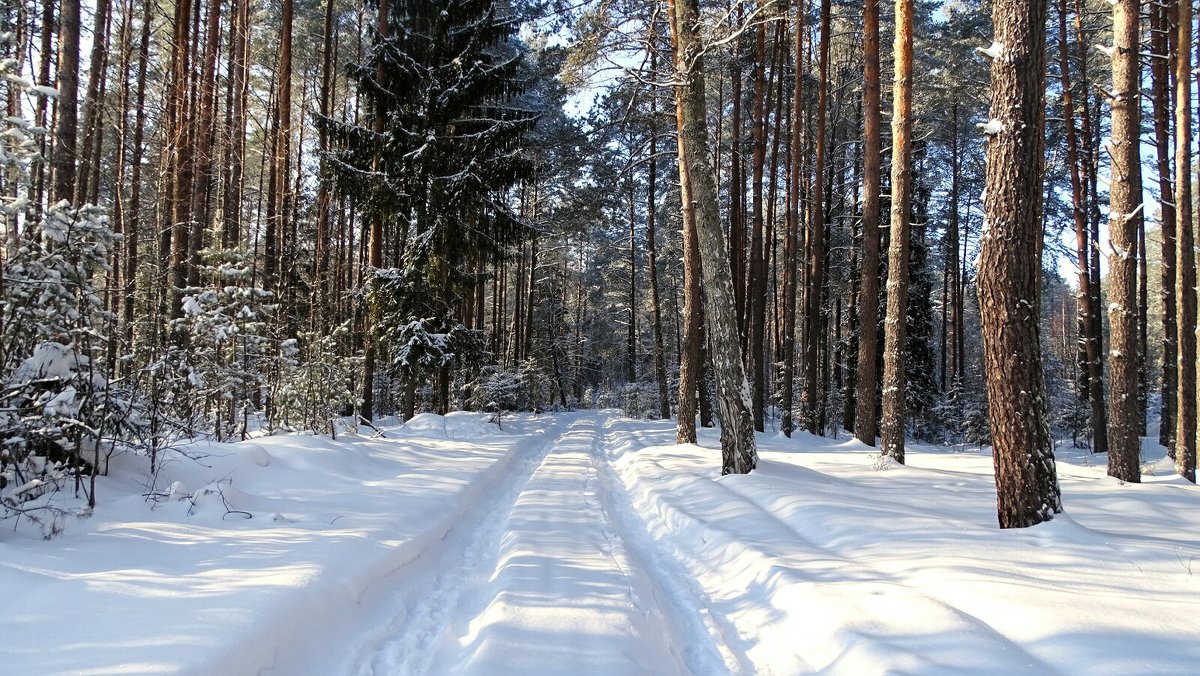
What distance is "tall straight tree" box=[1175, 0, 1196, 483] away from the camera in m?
8.78

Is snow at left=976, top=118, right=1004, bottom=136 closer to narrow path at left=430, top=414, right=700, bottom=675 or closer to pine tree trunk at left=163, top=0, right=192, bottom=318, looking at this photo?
narrow path at left=430, top=414, right=700, bottom=675

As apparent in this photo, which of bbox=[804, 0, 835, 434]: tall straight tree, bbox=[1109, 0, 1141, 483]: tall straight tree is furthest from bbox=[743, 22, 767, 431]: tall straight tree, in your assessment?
bbox=[1109, 0, 1141, 483]: tall straight tree

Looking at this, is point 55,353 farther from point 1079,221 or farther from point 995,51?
point 1079,221

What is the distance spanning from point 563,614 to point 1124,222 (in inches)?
386

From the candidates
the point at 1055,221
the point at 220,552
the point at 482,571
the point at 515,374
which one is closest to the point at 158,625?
the point at 220,552

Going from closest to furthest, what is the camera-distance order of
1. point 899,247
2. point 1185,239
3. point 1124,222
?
1. point 1124,222
2. point 899,247
3. point 1185,239

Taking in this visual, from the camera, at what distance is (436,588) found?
3994 mm

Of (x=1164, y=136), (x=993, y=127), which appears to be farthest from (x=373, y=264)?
(x=1164, y=136)

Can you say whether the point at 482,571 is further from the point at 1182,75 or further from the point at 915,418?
the point at 915,418

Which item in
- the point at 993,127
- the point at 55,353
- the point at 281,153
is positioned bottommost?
the point at 55,353

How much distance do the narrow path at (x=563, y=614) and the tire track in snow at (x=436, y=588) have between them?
11 cm

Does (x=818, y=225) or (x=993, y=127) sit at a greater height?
(x=818, y=225)

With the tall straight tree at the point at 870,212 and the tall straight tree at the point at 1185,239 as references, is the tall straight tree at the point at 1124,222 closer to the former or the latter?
the tall straight tree at the point at 1185,239

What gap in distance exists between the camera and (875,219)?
417 inches
